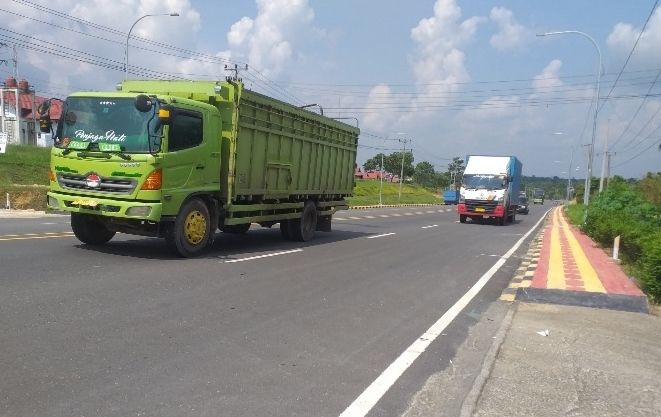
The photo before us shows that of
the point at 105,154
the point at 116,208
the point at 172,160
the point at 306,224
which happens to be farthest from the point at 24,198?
the point at 172,160

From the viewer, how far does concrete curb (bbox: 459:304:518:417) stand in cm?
421

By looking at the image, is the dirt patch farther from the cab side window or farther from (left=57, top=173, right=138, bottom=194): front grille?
the cab side window

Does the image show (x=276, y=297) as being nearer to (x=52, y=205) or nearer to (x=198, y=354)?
(x=198, y=354)

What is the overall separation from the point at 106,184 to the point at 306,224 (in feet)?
20.8

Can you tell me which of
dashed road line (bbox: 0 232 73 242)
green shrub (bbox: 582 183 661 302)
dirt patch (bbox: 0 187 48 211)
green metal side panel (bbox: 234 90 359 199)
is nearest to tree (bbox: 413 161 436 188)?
green shrub (bbox: 582 183 661 302)

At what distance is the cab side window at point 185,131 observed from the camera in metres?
9.70

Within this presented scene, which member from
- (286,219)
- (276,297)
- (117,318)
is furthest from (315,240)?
(117,318)

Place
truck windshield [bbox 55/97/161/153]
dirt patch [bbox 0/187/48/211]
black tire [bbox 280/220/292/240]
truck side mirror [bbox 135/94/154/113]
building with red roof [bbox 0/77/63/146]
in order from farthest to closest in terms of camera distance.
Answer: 1. building with red roof [bbox 0/77/63/146]
2. dirt patch [bbox 0/187/48/211]
3. black tire [bbox 280/220/292/240]
4. truck windshield [bbox 55/97/161/153]
5. truck side mirror [bbox 135/94/154/113]

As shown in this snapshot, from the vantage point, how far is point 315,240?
15523 millimetres

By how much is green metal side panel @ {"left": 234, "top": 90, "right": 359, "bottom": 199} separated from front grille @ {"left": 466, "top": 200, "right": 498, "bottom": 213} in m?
12.8

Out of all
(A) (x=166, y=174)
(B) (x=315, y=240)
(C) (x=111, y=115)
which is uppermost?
(C) (x=111, y=115)

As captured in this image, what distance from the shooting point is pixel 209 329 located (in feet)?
19.0

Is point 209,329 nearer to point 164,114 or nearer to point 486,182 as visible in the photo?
point 164,114

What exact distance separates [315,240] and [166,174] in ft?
21.5
